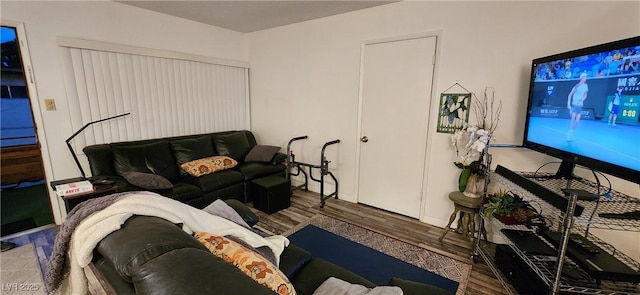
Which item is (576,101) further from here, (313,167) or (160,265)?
(313,167)

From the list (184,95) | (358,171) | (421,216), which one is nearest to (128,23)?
(184,95)

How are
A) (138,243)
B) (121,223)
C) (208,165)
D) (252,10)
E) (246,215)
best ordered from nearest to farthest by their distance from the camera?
(138,243)
(121,223)
(246,215)
(252,10)
(208,165)

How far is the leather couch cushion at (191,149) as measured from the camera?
330 centimetres

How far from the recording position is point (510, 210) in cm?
198

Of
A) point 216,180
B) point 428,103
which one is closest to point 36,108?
point 216,180

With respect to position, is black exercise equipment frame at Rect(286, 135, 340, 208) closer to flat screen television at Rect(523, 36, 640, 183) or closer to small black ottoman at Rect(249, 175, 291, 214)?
small black ottoman at Rect(249, 175, 291, 214)

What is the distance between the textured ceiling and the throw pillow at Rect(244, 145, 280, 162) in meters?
1.74

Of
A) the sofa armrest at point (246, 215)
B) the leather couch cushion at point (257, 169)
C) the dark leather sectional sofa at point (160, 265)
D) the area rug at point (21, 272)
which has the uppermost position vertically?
the dark leather sectional sofa at point (160, 265)

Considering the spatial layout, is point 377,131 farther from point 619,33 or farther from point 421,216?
point 619,33

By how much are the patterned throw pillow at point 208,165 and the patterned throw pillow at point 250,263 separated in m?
2.19

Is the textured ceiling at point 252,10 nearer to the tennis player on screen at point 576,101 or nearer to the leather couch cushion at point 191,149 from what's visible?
the leather couch cushion at point 191,149

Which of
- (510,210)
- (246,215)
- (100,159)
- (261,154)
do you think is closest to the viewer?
(246,215)

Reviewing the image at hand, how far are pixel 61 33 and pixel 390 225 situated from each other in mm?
3949

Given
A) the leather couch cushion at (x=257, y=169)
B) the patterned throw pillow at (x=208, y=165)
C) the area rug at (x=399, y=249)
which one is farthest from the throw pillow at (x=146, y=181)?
the area rug at (x=399, y=249)
